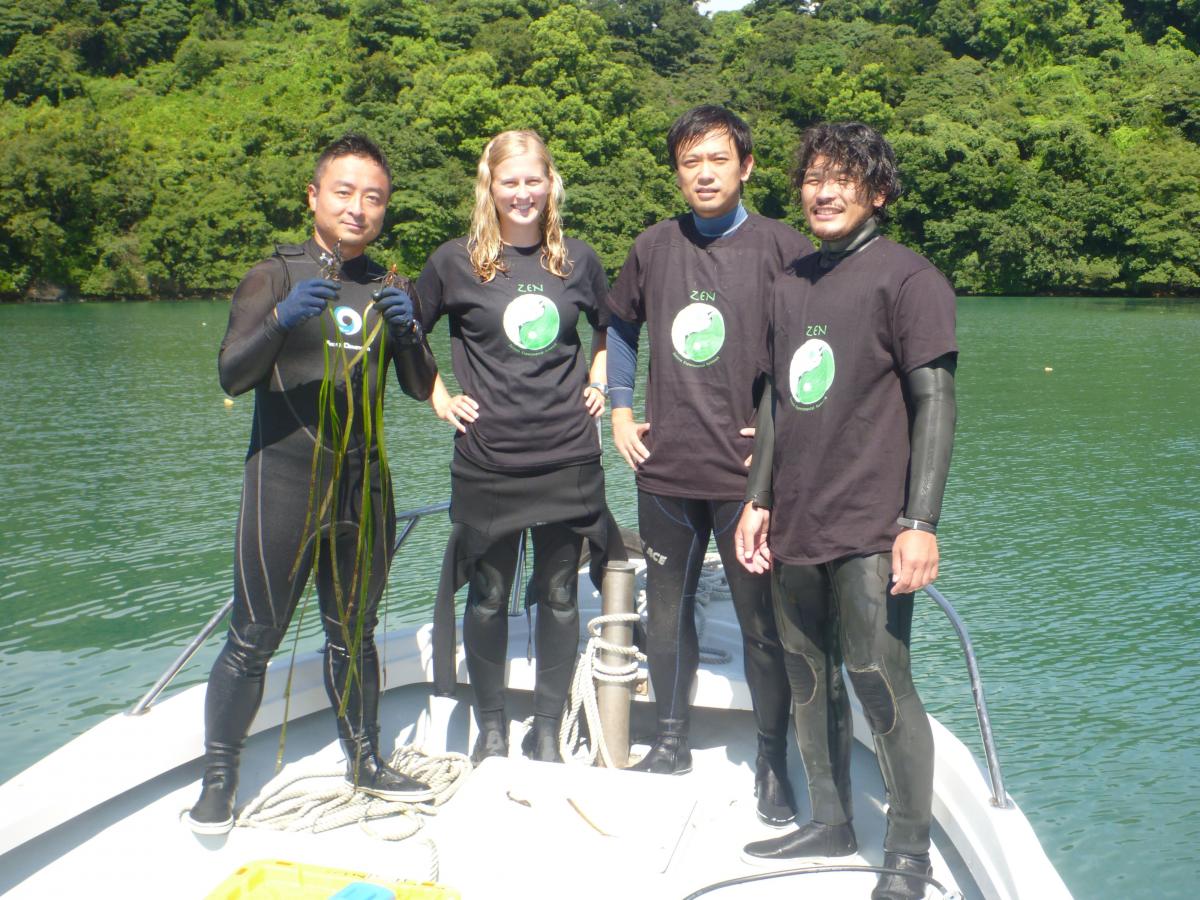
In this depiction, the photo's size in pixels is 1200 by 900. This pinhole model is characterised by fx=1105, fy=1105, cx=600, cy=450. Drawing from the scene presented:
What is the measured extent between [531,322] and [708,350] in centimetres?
48

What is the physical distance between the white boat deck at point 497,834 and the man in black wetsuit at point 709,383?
0.28 meters

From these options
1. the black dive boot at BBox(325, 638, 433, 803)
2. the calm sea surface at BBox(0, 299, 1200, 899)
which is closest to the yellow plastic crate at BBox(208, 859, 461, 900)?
the black dive boot at BBox(325, 638, 433, 803)

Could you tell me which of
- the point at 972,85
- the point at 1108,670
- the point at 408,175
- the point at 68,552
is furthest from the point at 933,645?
the point at 972,85

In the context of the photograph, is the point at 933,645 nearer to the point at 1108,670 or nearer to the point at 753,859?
the point at 1108,670

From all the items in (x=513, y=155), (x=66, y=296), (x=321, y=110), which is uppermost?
(x=321, y=110)

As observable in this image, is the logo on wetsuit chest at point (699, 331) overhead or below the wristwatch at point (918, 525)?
overhead

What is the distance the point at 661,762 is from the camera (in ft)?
9.91

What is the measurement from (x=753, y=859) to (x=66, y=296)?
4658 cm

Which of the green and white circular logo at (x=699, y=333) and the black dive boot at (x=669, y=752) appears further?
the black dive boot at (x=669, y=752)

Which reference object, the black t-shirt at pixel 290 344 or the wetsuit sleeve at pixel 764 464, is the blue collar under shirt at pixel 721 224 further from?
the black t-shirt at pixel 290 344

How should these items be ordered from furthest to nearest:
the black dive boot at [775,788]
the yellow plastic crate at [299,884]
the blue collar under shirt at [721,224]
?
the blue collar under shirt at [721,224] → the black dive boot at [775,788] → the yellow plastic crate at [299,884]

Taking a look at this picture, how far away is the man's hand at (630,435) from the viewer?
117 inches

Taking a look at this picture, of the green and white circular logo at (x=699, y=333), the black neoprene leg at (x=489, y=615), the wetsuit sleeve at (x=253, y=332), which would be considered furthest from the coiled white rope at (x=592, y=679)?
the wetsuit sleeve at (x=253, y=332)

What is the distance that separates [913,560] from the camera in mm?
2229
